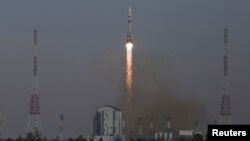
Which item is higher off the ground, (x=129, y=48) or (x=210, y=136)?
(x=129, y=48)

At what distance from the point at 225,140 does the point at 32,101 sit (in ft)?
445

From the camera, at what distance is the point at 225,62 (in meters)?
186

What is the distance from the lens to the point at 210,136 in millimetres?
66750

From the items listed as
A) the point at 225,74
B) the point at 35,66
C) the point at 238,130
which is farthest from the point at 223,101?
the point at 238,130

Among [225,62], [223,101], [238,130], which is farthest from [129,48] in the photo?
[238,130]

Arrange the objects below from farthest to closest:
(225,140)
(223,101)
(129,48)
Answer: (223,101) → (129,48) → (225,140)

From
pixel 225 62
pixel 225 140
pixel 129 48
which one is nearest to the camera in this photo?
pixel 225 140

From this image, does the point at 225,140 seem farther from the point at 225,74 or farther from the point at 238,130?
the point at 225,74

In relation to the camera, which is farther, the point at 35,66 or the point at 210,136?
the point at 35,66

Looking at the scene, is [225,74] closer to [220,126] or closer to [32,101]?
[32,101]

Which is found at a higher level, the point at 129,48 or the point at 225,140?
the point at 129,48

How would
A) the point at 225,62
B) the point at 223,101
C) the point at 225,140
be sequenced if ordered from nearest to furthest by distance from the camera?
the point at 225,140, the point at 225,62, the point at 223,101

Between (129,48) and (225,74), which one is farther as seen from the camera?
(225,74)

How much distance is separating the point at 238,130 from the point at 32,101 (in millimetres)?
134843
